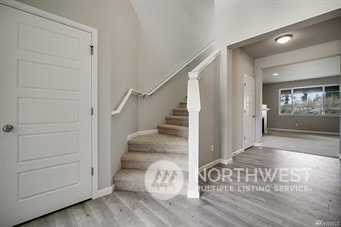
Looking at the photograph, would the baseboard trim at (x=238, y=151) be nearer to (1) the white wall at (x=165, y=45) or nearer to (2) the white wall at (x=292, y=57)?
(2) the white wall at (x=292, y=57)

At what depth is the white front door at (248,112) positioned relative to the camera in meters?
4.18

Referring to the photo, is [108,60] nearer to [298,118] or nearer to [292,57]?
[292,57]

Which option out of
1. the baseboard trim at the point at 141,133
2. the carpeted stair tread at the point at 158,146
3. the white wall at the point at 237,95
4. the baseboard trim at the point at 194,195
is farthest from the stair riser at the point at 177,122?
the baseboard trim at the point at 194,195

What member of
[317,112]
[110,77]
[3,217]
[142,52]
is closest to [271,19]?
[142,52]

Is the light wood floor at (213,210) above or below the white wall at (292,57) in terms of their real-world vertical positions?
below

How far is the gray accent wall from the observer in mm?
6828

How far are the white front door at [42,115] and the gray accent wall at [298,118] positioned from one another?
924cm

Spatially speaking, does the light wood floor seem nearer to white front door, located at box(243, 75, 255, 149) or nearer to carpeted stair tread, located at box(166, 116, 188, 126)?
carpeted stair tread, located at box(166, 116, 188, 126)

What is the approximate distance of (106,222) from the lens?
5.08 ft

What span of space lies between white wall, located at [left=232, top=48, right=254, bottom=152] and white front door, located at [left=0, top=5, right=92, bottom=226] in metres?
3.05

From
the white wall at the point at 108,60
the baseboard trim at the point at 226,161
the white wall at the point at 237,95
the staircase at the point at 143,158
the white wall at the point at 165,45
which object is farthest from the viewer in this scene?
the white wall at the point at 237,95

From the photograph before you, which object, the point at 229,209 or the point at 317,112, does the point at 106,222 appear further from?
the point at 317,112

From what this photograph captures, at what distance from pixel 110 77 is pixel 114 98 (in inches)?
11.8

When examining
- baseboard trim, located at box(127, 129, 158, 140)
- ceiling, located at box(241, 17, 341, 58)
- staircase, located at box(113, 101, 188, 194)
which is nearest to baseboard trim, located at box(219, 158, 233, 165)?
staircase, located at box(113, 101, 188, 194)
